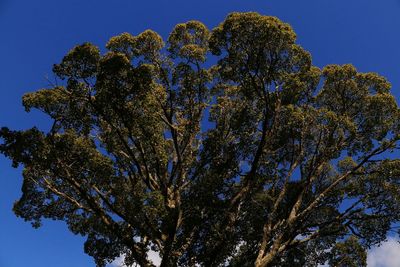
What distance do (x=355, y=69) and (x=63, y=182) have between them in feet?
47.9

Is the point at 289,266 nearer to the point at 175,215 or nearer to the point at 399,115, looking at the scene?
the point at 175,215

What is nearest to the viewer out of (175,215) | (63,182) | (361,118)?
(175,215)

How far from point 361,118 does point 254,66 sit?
6327mm

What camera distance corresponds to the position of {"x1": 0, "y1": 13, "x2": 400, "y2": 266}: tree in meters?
16.4

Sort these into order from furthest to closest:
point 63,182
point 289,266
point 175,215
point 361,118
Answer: point 289,266 < point 361,118 < point 63,182 < point 175,215

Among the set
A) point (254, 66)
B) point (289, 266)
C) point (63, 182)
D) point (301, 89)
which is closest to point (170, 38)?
point (254, 66)

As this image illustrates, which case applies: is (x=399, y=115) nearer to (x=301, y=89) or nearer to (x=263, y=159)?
(x=301, y=89)

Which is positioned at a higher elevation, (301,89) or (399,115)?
(301,89)

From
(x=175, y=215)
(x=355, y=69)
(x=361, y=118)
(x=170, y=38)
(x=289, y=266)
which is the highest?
(x=170, y=38)

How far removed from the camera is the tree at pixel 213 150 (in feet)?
53.8

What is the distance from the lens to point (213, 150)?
2109 centimetres

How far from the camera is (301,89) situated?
62.9ft

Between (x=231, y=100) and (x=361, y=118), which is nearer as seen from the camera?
(x=361, y=118)

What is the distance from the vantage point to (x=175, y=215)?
17062mm
